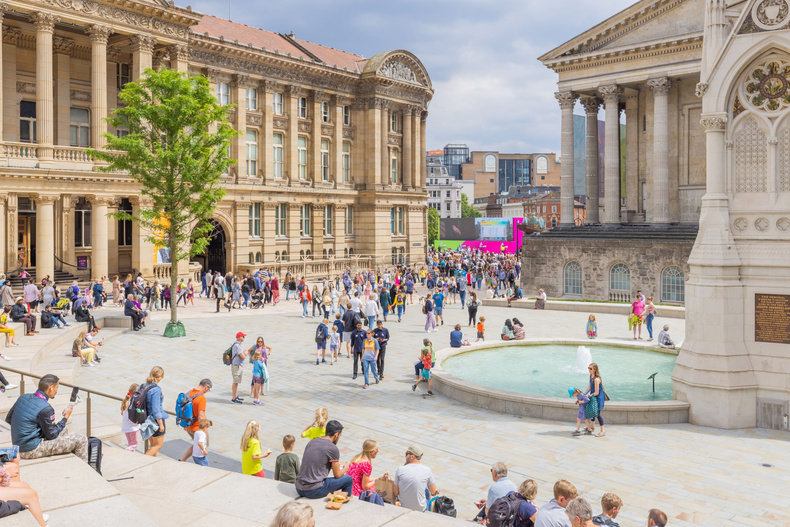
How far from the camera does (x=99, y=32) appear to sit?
3497 centimetres

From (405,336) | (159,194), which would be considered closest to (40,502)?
(405,336)

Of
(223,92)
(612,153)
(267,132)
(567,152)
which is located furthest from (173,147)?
(567,152)

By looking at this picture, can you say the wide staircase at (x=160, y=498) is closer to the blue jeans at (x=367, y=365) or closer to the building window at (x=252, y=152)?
the blue jeans at (x=367, y=365)

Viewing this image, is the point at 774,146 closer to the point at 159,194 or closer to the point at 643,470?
the point at 643,470

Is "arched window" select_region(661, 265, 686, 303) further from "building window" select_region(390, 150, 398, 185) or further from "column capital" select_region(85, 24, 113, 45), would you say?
"column capital" select_region(85, 24, 113, 45)

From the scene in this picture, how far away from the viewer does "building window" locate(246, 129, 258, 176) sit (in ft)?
163

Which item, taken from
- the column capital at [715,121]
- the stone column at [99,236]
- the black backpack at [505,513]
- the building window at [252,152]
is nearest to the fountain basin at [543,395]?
the column capital at [715,121]

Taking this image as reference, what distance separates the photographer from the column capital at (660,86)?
3991 centimetres

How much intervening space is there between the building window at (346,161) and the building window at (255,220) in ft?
33.5

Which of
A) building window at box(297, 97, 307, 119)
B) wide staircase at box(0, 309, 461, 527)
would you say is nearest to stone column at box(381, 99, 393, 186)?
building window at box(297, 97, 307, 119)

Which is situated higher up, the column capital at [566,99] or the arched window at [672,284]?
the column capital at [566,99]

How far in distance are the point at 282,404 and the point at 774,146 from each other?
41.0 feet

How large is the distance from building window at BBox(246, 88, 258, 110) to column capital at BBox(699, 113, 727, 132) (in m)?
40.1

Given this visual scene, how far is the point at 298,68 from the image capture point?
5150 cm
